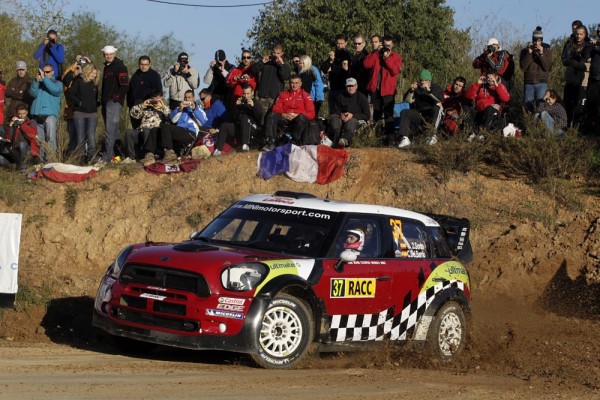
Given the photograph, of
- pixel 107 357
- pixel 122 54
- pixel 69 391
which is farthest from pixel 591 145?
pixel 122 54

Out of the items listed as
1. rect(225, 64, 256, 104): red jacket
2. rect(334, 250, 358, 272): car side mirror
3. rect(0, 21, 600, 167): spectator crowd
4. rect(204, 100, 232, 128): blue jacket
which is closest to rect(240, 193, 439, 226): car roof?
rect(334, 250, 358, 272): car side mirror

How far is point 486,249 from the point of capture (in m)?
17.4

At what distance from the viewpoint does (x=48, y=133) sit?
2009 cm

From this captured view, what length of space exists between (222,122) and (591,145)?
6982 millimetres

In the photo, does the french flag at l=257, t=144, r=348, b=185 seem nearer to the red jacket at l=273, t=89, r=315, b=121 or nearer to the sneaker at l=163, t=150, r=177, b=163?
the red jacket at l=273, t=89, r=315, b=121

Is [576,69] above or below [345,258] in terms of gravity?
above

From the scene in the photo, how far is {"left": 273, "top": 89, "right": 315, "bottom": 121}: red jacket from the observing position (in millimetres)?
19250

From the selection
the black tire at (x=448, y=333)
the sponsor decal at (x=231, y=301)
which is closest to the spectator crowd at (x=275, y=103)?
the black tire at (x=448, y=333)

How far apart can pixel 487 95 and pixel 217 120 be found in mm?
5238

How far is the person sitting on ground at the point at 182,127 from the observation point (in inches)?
782

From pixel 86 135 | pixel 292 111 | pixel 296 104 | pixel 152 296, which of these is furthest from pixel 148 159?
pixel 152 296

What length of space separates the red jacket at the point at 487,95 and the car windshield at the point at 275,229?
27.8 feet

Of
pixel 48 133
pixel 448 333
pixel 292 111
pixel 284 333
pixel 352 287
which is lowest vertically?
pixel 448 333

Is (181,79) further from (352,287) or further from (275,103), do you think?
(352,287)
